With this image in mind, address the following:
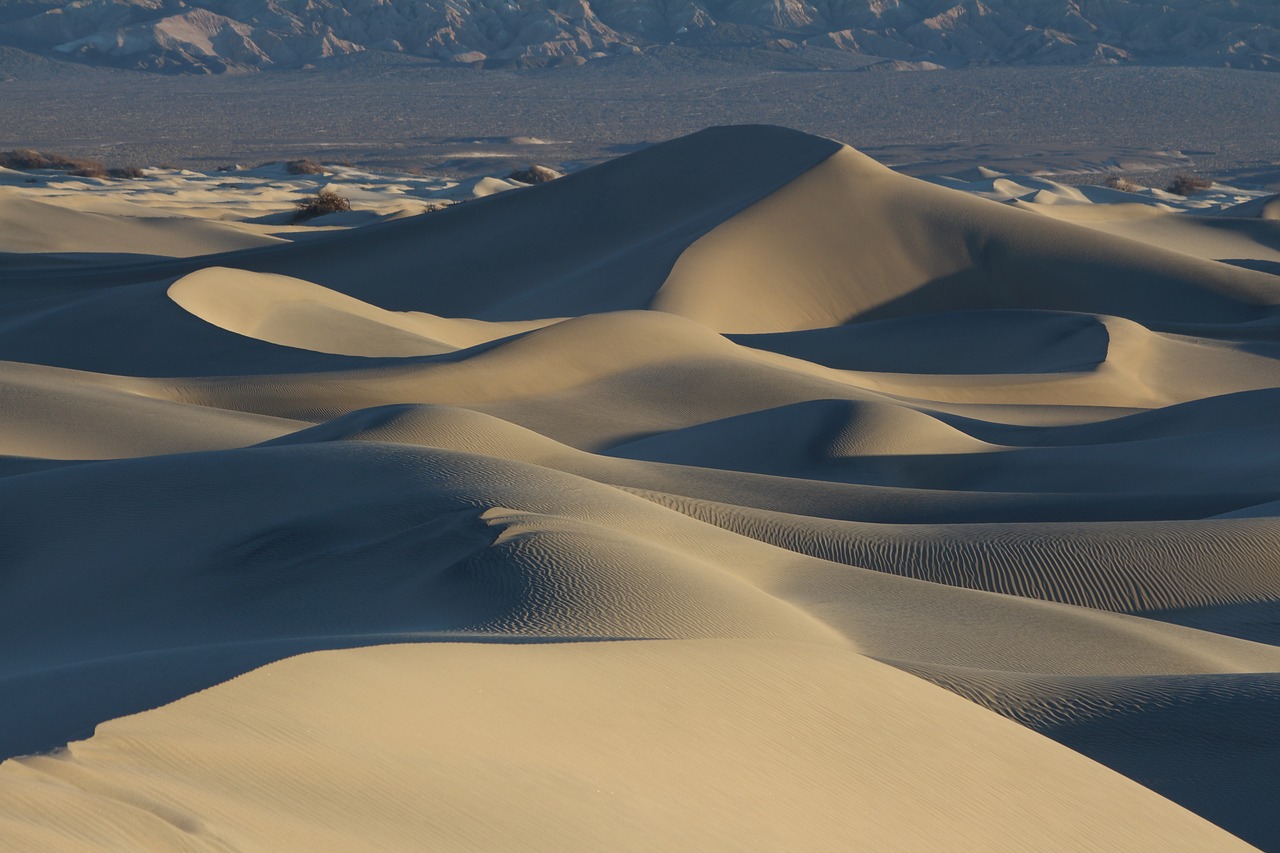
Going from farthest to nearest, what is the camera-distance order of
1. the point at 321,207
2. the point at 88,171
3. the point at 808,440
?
the point at 88,171
the point at 321,207
the point at 808,440

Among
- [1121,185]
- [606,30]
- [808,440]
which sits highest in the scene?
[808,440]

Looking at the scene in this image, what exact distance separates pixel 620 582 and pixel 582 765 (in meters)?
2.23

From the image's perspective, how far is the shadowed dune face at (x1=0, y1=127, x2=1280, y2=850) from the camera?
310cm

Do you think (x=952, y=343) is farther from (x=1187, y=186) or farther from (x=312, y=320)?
(x=1187, y=186)

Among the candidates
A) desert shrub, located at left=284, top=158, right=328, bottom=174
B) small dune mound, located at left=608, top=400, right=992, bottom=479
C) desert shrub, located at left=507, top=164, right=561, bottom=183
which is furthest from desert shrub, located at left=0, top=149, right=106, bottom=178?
small dune mound, located at left=608, top=400, right=992, bottom=479

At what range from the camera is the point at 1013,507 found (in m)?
8.59

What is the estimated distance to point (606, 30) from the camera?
14662 centimetres

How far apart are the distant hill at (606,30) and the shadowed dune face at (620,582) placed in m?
124

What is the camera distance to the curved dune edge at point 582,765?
8.52 feet

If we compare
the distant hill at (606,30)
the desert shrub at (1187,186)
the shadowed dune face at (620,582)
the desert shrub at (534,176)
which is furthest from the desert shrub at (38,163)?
the distant hill at (606,30)

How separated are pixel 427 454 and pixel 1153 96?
101 meters

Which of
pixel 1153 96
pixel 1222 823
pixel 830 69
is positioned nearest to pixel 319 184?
pixel 1222 823

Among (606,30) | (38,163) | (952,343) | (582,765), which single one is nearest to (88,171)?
(38,163)

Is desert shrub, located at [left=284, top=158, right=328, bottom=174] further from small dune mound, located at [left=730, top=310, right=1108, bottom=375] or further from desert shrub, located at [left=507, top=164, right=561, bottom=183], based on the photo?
small dune mound, located at [left=730, top=310, right=1108, bottom=375]
